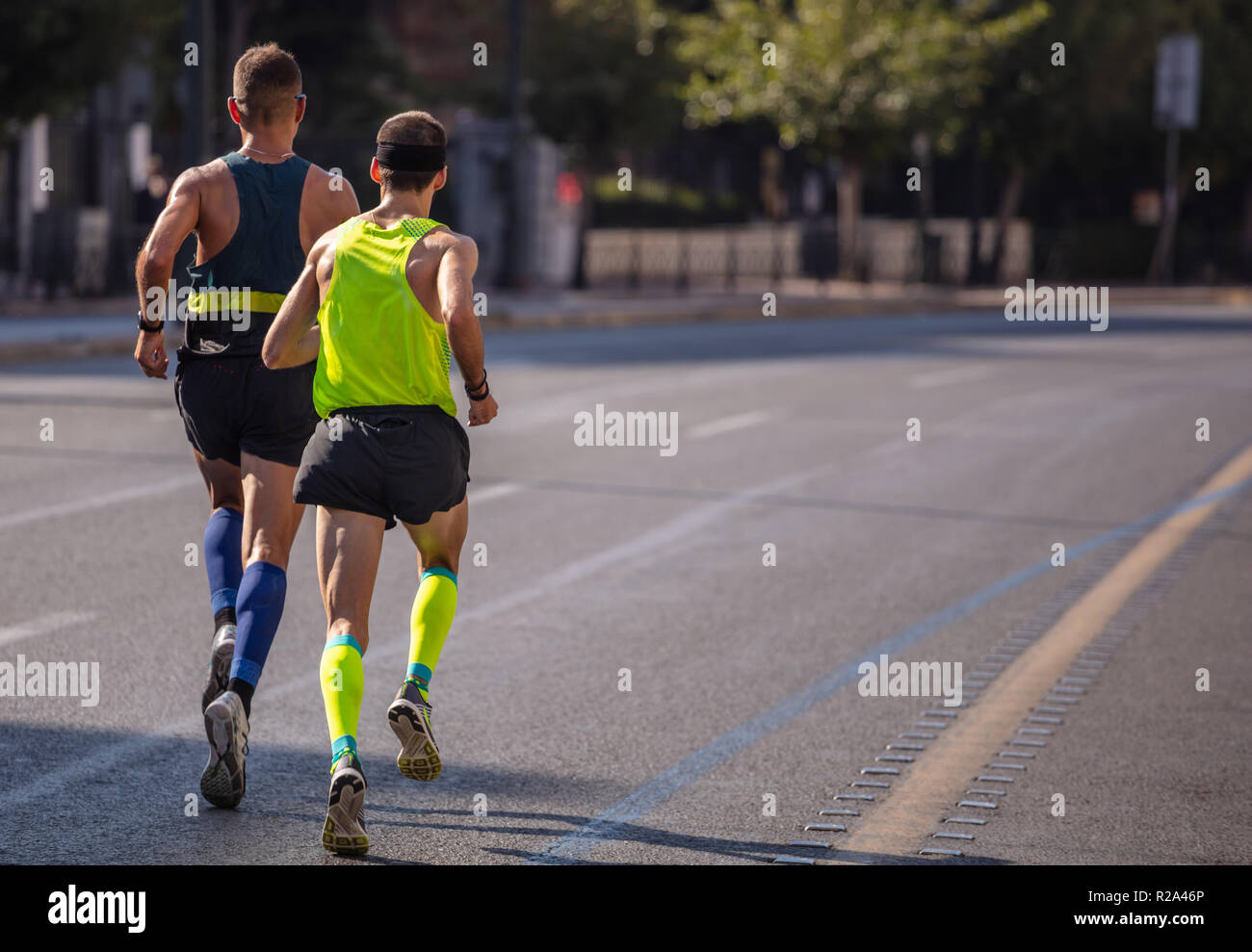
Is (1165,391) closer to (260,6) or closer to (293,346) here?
(293,346)

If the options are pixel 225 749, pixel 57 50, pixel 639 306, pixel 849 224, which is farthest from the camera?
pixel 849 224

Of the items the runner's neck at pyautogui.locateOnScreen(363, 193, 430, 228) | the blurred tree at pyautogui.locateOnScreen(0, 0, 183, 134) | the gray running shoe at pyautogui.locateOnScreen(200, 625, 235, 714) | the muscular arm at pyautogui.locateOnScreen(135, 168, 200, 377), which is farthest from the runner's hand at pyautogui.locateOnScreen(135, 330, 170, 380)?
the blurred tree at pyautogui.locateOnScreen(0, 0, 183, 134)

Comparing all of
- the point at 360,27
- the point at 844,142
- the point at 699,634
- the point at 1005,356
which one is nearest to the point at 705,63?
the point at 844,142

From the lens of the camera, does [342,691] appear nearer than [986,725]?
Yes

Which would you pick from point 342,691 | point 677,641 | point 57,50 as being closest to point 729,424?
point 677,641

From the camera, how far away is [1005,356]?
78.9ft

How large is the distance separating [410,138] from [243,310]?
99cm

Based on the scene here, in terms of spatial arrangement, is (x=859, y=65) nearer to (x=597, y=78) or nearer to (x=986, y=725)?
(x=597, y=78)

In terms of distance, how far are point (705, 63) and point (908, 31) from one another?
5.40 meters

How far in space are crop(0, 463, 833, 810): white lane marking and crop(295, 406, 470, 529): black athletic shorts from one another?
120 centimetres

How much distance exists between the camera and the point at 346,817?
4926mm

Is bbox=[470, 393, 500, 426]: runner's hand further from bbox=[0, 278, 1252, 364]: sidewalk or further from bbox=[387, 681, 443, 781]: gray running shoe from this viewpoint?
bbox=[0, 278, 1252, 364]: sidewalk

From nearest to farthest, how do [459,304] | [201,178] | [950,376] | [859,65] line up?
[459,304] → [201,178] → [950,376] → [859,65]

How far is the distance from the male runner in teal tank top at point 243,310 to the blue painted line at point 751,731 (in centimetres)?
121
